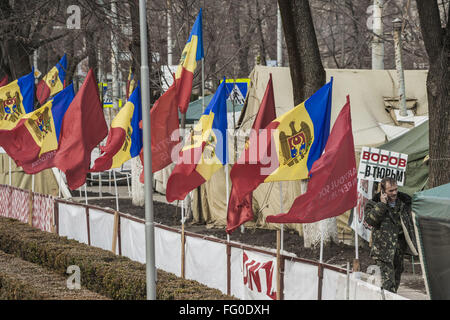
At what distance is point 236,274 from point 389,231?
2.03 m

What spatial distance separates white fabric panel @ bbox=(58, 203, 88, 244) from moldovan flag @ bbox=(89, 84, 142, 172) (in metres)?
1.00

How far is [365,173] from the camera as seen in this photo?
11945 mm

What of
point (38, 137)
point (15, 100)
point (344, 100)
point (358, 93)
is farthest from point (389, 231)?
point (15, 100)

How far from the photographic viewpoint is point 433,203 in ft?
27.1

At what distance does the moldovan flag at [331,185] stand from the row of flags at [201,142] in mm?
12

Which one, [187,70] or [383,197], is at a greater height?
[187,70]

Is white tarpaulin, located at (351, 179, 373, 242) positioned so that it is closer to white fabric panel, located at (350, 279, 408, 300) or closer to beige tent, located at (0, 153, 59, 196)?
white fabric panel, located at (350, 279, 408, 300)

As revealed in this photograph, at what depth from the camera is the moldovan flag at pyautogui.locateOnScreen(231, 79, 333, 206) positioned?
36.7 feet

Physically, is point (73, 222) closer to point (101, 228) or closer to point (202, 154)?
point (101, 228)

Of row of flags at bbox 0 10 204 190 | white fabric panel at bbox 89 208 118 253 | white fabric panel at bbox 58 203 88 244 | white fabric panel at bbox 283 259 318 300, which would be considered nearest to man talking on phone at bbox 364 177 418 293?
white fabric panel at bbox 283 259 318 300

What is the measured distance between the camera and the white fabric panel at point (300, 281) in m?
9.32

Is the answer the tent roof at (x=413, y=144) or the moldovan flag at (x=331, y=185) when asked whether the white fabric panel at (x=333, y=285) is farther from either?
the tent roof at (x=413, y=144)

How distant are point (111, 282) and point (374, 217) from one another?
11.8ft
